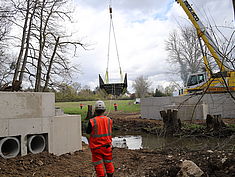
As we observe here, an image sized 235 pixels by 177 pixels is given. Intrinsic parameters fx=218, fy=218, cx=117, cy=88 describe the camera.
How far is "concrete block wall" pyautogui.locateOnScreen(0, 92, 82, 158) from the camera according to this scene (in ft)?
17.7

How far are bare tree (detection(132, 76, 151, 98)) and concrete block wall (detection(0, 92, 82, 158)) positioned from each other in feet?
133

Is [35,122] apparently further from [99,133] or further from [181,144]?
[181,144]

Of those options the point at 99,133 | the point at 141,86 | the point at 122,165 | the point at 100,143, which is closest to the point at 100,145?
the point at 100,143

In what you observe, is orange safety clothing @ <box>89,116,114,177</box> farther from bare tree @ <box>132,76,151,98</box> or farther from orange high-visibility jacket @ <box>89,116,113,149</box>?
bare tree @ <box>132,76,151,98</box>

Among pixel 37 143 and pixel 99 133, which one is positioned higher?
pixel 99 133

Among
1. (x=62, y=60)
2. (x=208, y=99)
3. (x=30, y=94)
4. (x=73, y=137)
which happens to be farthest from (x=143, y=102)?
(x=30, y=94)

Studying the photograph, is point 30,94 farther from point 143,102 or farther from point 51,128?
point 143,102

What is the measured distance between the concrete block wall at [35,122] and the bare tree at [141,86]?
40.7 metres

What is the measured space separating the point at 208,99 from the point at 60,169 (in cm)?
1275

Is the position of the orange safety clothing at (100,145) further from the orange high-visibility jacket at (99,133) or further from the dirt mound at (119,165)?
the dirt mound at (119,165)

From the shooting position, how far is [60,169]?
521 centimetres

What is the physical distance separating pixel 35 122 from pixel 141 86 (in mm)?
44214

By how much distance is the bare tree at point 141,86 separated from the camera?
48503 millimetres

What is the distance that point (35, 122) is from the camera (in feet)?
19.2
